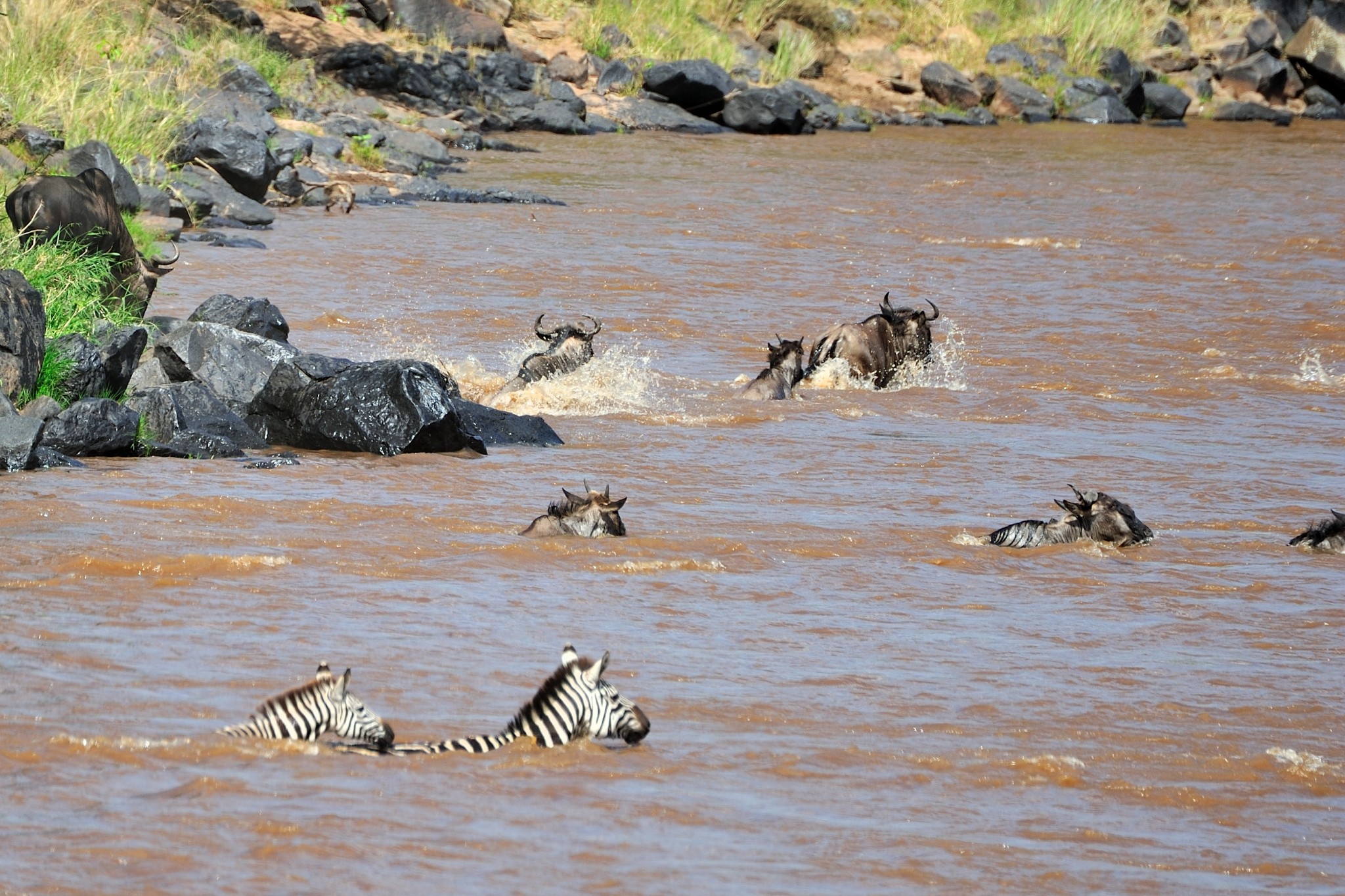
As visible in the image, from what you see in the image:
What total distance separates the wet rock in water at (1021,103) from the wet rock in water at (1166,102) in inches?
110

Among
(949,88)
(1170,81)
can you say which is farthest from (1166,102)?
(949,88)

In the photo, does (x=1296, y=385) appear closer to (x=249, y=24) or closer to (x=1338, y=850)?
(x=1338, y=850)

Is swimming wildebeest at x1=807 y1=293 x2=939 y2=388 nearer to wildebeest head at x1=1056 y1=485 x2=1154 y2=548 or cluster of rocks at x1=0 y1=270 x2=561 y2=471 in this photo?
cluster of rocks at x1=0 y1=270 x2=561 y2=471

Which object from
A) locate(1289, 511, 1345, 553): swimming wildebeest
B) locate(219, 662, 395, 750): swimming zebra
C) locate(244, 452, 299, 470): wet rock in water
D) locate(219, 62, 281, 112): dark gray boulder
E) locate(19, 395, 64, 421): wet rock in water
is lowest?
locate(244, 452, 299, 470): wet rock in water

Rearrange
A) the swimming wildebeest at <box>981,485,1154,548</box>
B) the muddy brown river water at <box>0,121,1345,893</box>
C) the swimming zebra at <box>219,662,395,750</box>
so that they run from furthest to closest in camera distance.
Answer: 1. the swimming wildebeest at <box>981,485,1154,548</box>
2. the swimming zebra at <box>219,662,395,750</box>
3. the muddy brown river water at <box>0,121,1345,893</box>

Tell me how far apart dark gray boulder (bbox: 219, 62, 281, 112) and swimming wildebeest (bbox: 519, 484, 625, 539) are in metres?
16.9

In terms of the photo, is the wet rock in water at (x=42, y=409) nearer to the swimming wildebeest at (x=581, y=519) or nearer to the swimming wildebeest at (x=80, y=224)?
the swimming wildebeest at (x=581, y=519)

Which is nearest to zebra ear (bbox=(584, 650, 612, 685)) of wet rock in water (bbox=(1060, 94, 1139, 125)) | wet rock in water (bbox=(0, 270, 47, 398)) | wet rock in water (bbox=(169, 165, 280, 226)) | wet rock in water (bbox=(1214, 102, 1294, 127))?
wet rock in water (bbox=(0, 270, 47, 398))

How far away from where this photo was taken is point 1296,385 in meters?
12.5

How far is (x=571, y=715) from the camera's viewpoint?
4.78 m

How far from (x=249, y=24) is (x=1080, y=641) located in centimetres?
2542

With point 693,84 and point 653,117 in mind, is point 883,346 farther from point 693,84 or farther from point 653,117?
point 693,84

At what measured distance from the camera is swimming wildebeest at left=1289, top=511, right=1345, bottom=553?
780 cm

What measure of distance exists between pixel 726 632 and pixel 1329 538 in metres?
3.07
